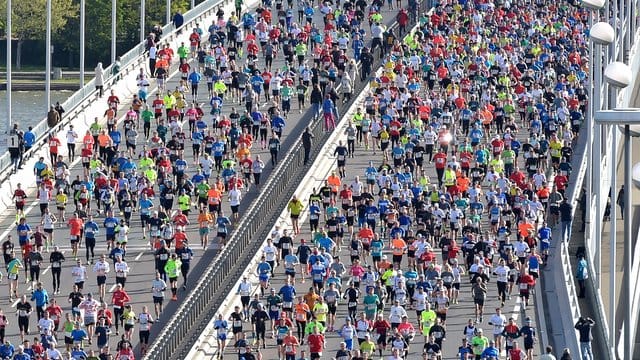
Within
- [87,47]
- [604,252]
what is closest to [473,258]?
[604,252]

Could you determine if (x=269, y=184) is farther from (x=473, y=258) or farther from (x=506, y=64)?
(x=506, y=64)

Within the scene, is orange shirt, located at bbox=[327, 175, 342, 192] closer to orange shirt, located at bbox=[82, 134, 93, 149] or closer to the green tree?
orange shirt, located at bbox=[82, 134, 93, 149]

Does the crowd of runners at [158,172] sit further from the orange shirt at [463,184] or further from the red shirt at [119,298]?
the orange shirt at [463,184]

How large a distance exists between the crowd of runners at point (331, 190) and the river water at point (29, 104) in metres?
33.6

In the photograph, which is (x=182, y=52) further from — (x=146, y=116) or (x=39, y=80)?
(x=39, y=80)

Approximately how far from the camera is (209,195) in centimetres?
5375

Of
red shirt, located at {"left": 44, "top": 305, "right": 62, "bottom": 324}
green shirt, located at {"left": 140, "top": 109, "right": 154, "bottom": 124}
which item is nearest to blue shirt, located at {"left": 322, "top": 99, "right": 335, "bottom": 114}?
green shirt, located at {"left": 140, "top": 109, "right": 154, "bottom": 124}

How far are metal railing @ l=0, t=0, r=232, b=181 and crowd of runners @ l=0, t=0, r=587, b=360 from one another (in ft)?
2.81

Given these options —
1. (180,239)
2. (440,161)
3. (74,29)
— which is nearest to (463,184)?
(440,161)

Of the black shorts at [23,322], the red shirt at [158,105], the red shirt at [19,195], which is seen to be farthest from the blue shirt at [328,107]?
the black shorts at [23,322]

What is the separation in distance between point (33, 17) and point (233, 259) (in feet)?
244

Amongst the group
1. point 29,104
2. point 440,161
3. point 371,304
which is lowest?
point 371,304

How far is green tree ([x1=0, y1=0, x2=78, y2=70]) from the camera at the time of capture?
12000 cm

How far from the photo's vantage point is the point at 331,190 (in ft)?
182
